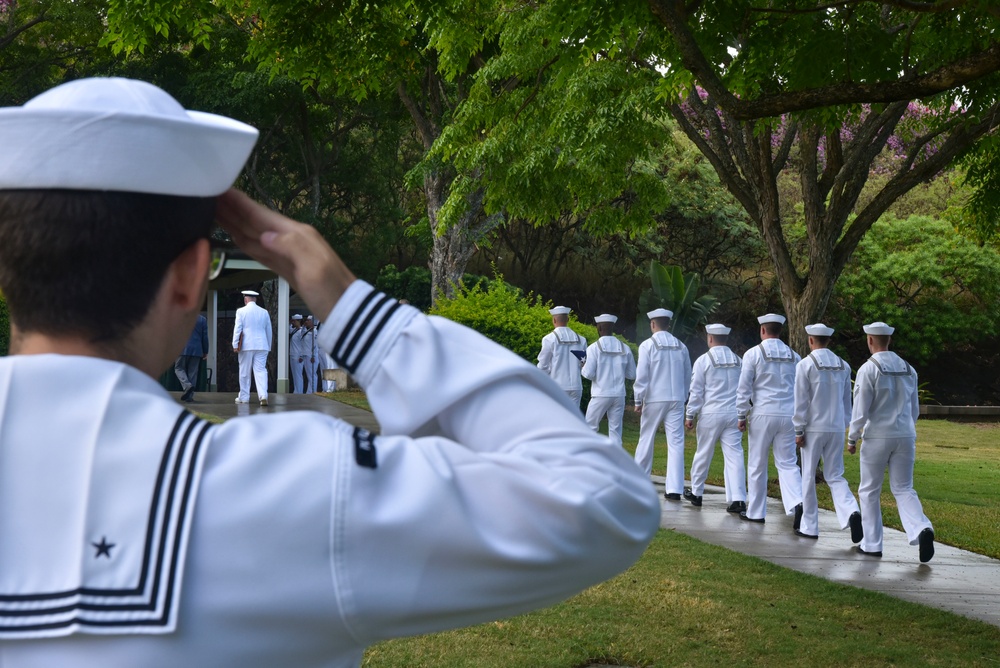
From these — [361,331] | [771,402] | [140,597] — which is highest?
[361,331]

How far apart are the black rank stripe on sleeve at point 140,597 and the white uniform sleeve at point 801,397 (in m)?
10.5

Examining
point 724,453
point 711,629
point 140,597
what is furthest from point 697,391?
point 140,597

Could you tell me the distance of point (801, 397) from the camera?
36.3ft

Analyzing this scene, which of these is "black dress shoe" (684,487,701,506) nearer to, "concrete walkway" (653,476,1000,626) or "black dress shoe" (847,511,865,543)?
"concrete walkway" (653,476,1000,626)

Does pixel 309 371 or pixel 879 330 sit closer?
pixel 879 330

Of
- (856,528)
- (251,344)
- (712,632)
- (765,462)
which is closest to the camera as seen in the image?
(712,632)

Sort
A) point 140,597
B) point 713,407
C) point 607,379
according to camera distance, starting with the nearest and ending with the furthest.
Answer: point 140,597 → point 713,407 → point 607,379

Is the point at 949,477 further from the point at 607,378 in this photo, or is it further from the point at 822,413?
the point at 822,413

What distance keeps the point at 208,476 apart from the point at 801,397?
10.5 meters

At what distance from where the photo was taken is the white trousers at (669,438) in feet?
43.3

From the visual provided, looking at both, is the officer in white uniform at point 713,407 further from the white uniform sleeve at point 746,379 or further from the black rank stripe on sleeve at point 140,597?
the black rank stripe on sleeve at point 140,597

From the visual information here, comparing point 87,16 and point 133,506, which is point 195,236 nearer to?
point 133,506

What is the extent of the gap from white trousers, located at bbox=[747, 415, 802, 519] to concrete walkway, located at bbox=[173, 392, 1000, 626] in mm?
243

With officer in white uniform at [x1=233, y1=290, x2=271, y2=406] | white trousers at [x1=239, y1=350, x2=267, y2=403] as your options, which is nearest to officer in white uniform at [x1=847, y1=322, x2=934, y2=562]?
officer in white uniform at [x1=233, y1=290, x2=271, y2=406]
